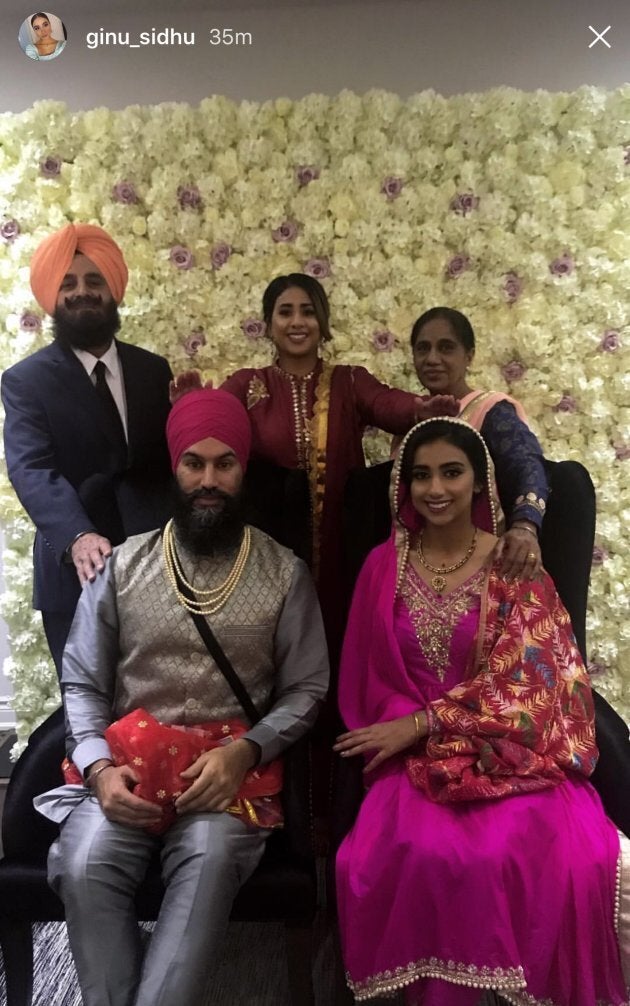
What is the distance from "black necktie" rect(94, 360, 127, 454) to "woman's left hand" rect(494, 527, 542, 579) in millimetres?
1154

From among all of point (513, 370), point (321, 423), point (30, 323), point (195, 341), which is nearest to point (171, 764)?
point (321, 423)

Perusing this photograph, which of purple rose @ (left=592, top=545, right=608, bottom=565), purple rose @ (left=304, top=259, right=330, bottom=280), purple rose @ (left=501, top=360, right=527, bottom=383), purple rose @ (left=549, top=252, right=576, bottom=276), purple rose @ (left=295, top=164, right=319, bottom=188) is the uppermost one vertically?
purple rose @ (left=295, top=164, right=319, bottom=188)

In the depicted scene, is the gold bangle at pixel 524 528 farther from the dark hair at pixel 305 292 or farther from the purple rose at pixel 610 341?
the purple rose at pixel 610 341

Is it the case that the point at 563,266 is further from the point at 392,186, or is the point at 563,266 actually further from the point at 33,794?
the point at 33,794

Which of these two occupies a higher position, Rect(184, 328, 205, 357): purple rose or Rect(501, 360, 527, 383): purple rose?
Rect(184, 328, 205, 357): purple rose

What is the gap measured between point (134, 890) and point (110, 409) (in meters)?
1.30

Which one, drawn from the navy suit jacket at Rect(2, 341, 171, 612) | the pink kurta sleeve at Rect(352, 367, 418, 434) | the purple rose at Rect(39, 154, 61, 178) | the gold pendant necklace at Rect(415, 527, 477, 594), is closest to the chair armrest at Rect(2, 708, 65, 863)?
the navy suit jacket at Rect(2, 341, 171, 612)

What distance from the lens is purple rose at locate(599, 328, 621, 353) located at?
2379 millimetres

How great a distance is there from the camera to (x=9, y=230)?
2.33 m

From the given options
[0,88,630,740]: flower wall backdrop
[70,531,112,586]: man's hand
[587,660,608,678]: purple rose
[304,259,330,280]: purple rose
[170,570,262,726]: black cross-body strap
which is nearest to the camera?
[170,570,262,726]: black cross-body strap

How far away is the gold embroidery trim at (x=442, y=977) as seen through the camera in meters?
1.35

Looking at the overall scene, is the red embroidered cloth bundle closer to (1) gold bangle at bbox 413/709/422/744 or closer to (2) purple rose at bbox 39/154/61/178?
(1) gold bangle at bbox 413/709/422/744

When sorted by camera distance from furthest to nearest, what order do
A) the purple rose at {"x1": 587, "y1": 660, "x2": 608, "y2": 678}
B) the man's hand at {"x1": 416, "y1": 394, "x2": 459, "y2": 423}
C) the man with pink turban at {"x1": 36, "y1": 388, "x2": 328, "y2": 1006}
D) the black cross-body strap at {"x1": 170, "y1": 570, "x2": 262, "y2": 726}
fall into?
the purple rose at {"x1": 587, "y1": 660, "x2": 608, "y2": 678}, the man's hand at {"x1": 416, "y1": 394, "x2": 459, "y2": 423}, the black cross-body strap at {"x1": 170, "y1": 570, "x2": 262, "y2": 726}, the man with pink turban at {"x1": 36, "y1": 388, "x2": 328, "y2": 1006}

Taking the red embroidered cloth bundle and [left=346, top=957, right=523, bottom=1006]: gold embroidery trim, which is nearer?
[left=346, top=957, right=523, bottom=1006]: gold embroidery trim
